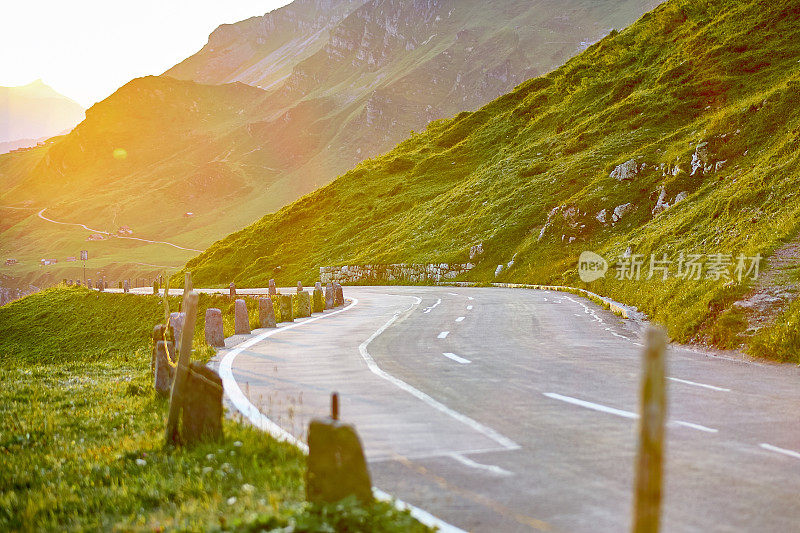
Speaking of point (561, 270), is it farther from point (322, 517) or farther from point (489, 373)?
point (322, 517)

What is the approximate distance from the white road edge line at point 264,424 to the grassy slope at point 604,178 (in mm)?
11374

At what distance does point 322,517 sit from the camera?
185 inches

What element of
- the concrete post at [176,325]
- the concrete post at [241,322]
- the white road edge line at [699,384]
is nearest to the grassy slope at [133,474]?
the concrete post at [176,325]

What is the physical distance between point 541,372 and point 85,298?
202 ft

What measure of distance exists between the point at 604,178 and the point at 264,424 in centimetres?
5164

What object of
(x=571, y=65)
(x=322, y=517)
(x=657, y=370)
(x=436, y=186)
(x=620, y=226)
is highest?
(x=571, y=65)

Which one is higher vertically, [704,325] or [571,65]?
[571,65]

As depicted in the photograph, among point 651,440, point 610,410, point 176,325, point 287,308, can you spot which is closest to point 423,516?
point 651,440

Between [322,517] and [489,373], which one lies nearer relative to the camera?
[322,517]

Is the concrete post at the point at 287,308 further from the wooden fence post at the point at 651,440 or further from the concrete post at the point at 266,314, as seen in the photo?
the wooden fence post at the point at 651,440

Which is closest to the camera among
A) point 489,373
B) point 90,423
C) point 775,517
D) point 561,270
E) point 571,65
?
point 775,517

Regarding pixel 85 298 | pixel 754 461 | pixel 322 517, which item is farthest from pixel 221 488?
pixel 85 298

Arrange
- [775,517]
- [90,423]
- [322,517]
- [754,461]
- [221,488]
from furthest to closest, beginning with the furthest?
[90,423] < [754,461] < [221,488] < [775,517] < [322,517]

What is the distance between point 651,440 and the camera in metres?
3.01
